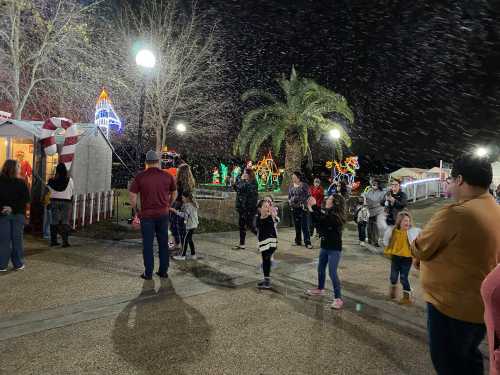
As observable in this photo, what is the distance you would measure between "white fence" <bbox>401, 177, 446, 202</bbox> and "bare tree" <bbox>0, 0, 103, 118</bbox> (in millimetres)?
17323

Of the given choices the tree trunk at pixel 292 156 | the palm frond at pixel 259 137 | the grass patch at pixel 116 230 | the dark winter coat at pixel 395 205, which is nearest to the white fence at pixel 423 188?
the tree trunk at pixel 292 156

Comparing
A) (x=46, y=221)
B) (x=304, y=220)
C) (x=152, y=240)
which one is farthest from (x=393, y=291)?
(x=46, y=221)

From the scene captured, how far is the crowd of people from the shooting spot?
2506 millimetres

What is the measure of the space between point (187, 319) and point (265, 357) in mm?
1299

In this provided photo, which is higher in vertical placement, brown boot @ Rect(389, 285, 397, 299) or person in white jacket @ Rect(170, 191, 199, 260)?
person in white jacket @ Rect(170, 191, 199, 260)

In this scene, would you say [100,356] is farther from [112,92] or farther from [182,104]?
[182,104]

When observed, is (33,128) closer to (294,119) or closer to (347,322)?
(347,322)

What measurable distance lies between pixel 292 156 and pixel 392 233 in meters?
13.7

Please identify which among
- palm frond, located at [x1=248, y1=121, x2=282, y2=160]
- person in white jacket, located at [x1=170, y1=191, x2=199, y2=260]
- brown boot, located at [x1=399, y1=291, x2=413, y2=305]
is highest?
palm frond, located at [x1=248, y1=121, x2=282, y2=160]

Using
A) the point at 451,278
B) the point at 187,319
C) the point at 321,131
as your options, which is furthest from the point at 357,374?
the point at 321,131

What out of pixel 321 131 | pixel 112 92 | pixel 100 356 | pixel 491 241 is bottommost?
pixel 100 356

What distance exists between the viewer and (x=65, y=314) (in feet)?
15.8

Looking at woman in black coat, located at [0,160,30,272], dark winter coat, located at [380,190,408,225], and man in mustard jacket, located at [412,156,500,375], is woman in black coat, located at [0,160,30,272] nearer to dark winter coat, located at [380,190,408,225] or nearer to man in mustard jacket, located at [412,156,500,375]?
man in mustard jacket, located at [412,156,500,375]

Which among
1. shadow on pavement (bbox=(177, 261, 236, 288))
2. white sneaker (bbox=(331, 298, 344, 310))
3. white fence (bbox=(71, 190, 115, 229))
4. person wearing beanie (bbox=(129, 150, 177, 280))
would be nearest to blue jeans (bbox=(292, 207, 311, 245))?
shadow on pavement (bbox=(177, 261, 236, 288))
